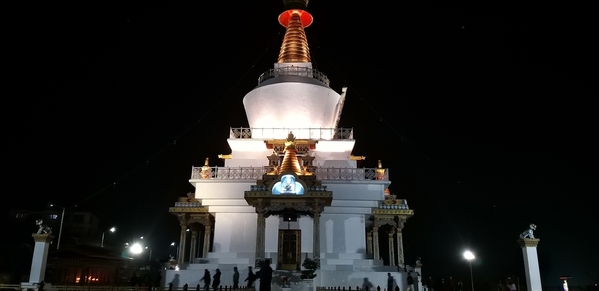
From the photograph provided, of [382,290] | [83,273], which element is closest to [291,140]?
[382,290]

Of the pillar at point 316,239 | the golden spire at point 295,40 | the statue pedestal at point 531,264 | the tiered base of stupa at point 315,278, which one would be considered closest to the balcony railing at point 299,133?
the golden spire at point 295,40

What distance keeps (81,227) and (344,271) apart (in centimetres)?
4141

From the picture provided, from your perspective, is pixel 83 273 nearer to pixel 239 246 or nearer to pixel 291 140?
pixel 239 246

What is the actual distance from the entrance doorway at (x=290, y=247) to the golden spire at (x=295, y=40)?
38.8 ft

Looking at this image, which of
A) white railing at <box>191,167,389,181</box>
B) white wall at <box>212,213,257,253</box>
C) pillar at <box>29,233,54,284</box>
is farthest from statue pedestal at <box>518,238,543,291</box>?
pillar at <box>29,233,54,284</box>

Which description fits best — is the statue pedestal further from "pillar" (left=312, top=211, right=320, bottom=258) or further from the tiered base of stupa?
"pillar" (left=312, top=211, right=320, bottom=258)

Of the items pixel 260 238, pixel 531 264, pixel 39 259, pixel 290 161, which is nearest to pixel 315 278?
pixel 260 238

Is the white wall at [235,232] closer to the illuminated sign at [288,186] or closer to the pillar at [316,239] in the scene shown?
the illuminated sign at [288,186]

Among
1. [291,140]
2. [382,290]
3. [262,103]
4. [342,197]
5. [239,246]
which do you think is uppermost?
[262,103]

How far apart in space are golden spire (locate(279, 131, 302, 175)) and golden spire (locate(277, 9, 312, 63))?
8.69 metres

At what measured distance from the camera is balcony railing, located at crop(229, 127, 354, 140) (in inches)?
977

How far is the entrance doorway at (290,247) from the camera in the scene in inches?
824

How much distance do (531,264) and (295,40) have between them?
62.9ft

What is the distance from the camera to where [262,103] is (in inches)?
1029
